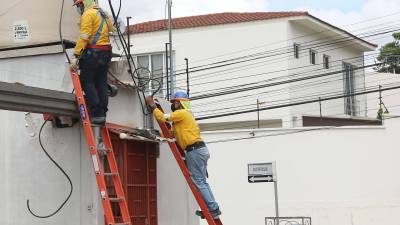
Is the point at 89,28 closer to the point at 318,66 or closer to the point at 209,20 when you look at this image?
the point at 209,20

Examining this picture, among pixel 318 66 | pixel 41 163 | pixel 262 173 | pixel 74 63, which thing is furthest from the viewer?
pixel 318 66

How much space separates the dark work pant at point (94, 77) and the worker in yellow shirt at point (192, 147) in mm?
753

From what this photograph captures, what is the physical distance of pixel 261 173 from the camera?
1764 cm

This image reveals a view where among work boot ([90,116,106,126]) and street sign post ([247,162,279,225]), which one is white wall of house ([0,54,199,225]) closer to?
work boot ([90,116,106,126])

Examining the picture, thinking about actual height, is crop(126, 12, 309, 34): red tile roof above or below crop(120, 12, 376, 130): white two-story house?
above

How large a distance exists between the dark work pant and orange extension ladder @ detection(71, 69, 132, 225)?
0.36ft

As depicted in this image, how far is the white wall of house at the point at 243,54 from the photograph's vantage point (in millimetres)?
29812

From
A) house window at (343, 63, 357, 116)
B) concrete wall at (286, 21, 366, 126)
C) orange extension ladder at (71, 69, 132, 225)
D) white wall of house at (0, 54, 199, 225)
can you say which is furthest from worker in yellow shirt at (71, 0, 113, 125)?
house window at (343, 63, 357, 116)

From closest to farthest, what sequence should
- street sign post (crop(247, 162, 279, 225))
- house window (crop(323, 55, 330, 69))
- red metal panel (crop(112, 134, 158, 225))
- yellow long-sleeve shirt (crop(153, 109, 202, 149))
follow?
yellow long-sleeve shirt (crop(153, 109, 202, 149)) → red metal panel (crop(112, 134, 158, 225)) → street sign post (crop(247, 162, 279, 225)) → house window (crop(323, 55, 330, 69))

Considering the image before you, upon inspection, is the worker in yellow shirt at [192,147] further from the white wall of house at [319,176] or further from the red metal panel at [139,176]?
the white wall of house at [319,176]

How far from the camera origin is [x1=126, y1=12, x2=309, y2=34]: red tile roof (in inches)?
1195

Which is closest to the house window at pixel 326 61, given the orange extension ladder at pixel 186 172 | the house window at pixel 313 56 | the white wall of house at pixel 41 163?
the house window at pixel 313 56

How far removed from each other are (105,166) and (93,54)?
1687mm

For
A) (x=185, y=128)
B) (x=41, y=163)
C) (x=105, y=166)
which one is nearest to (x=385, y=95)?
(x=185, y=128)
